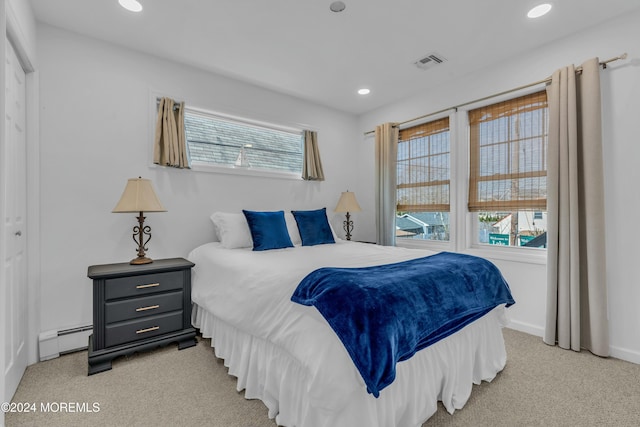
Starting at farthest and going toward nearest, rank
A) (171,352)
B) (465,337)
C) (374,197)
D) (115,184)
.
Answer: (374,197), (115,184), (171,352), (465,337)

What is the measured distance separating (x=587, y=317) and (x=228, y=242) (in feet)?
10.0

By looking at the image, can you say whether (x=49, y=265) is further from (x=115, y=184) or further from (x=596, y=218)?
(x=596, y=218)

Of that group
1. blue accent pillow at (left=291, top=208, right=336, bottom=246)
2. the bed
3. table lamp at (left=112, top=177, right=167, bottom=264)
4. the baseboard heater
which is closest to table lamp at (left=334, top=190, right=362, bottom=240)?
blue accent pillow at (left=291, top=208, right=336, bottom=246)

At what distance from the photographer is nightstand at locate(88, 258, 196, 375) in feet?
7.08

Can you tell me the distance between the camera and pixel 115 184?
2.68m

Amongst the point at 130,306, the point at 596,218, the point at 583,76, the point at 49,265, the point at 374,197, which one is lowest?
the point at 130,306

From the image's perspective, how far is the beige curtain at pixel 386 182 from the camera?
3.96 metres

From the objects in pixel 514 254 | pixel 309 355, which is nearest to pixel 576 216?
pixel 514 254

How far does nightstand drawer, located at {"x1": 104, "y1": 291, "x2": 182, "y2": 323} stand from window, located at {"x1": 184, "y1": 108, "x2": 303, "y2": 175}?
142 centimetres

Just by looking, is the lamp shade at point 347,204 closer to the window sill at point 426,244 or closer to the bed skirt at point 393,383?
the window sill at point 426,244

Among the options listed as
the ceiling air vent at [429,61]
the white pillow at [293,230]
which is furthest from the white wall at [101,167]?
the ceiling air vent at [429,61]

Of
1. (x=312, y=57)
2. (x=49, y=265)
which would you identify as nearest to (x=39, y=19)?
(x=49, y=265)

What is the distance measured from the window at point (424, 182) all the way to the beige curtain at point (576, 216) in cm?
111

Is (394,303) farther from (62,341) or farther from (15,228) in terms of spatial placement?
(62,341)
